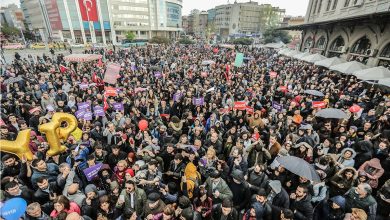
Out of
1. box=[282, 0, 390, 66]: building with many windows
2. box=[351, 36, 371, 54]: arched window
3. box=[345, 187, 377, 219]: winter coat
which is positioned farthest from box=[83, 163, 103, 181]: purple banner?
box=[351, 36, 371, 54]: arched window

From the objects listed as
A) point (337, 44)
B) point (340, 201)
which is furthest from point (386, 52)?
point (340, 201)

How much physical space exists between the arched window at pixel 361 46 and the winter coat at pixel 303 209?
17315 mm

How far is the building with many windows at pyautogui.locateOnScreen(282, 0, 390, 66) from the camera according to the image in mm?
13758

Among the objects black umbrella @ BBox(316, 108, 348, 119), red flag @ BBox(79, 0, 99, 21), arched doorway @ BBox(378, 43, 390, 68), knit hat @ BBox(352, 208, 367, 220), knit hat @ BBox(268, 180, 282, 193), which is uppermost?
red flag @ BBox(79, 0, 99, 21)

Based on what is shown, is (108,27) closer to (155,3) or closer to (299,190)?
(155,3)

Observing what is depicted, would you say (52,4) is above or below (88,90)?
above

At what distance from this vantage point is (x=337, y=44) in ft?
66.1

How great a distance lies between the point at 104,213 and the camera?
3.43 metres

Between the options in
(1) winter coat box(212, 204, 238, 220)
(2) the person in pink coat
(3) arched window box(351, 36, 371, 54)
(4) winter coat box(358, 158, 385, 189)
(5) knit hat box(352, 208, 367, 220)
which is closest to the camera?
(5) knit hat box(352, 208, 367, 220)

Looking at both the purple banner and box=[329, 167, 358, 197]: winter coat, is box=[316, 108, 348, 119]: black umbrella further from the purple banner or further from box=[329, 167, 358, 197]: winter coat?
the purple banner

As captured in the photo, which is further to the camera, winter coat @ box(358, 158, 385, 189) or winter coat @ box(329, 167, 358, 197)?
winter coat @ box(358, 158, 385, 189)

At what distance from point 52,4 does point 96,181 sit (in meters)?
77.0

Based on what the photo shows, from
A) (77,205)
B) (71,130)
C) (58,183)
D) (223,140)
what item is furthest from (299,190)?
(71,130)

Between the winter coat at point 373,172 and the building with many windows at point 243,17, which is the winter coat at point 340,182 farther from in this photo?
the building with many windows at point 243,17
